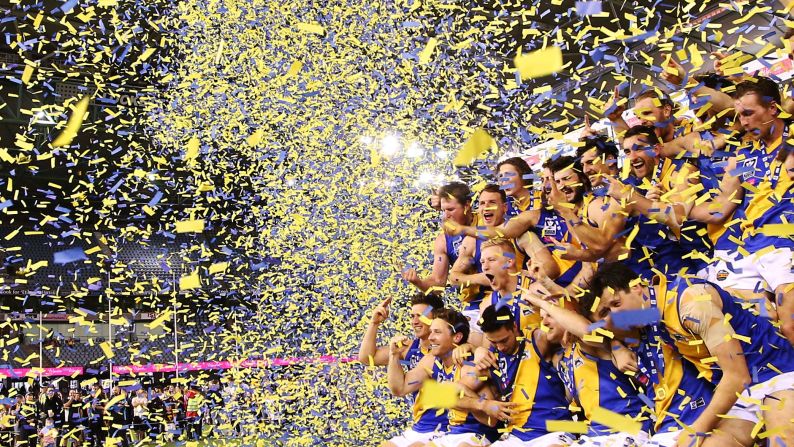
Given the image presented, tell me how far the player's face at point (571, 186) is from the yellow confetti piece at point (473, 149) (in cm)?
455

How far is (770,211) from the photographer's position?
10.3ft

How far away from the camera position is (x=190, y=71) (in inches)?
341

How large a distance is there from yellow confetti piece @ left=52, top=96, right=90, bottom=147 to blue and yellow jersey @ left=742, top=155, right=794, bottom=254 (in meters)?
13.4

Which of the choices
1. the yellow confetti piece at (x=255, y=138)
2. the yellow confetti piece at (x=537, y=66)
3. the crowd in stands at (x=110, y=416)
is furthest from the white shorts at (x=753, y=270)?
the crowd in stands at (x=110, y=416)

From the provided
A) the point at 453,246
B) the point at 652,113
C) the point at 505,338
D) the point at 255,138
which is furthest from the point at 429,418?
the point at 255,138

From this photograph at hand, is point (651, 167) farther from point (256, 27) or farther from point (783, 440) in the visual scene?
point (256, 27)

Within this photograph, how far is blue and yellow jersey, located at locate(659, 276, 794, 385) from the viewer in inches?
102

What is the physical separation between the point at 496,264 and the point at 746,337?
5.21 feet

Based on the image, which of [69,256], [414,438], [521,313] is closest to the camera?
[521,313]

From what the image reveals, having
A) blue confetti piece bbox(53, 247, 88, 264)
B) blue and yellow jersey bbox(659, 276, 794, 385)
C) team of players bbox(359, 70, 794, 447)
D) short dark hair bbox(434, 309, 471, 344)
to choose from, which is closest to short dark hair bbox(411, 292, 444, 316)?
team of players bbox(359, 70, 794, 447)

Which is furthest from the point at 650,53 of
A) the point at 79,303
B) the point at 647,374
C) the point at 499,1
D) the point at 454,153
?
the point at 79,303

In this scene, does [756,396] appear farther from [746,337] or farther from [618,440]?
[618,440]

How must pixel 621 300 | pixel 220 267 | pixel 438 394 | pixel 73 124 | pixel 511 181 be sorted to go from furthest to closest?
pixel 220 267 < pixel 73 124 < pixel 511 181 < pixel 438 394 < pixel 621 300

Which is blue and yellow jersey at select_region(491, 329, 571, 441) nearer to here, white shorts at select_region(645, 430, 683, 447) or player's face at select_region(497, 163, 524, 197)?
white shorts at select_region(645, 430, 683, 447)
